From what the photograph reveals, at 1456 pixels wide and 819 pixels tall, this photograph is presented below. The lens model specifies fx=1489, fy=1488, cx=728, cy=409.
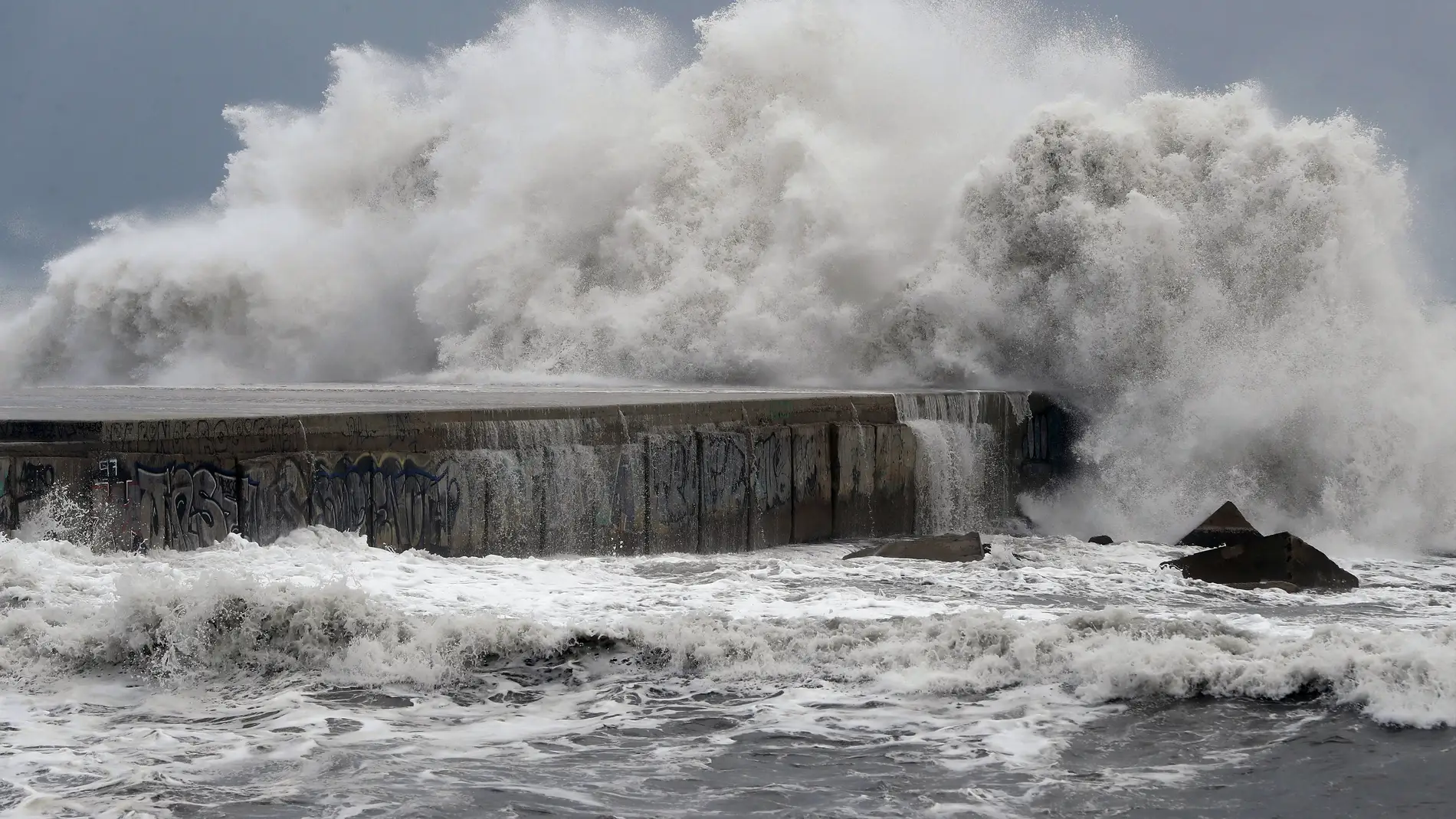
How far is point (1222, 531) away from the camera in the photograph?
11492mm

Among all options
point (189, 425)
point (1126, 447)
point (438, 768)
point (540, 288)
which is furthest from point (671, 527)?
point (540, 288)

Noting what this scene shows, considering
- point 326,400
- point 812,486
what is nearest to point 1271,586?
point 812,486

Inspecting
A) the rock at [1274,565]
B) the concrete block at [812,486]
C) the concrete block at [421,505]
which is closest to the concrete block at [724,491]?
the concrete block at [812,486]

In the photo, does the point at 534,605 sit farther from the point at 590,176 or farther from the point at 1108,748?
the point at 590,176

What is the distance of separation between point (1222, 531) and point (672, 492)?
441 centimetres

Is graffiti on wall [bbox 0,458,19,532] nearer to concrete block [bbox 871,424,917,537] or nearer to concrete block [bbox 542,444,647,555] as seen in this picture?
concrete block [bbox 542,444,647,555]

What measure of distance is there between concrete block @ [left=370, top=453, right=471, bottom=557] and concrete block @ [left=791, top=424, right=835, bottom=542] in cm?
302

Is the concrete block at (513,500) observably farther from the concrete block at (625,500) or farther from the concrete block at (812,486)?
the concrete block at (812,486)

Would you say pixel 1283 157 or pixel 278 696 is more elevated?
pixel 1283 157

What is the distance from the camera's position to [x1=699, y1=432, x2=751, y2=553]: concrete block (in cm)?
1043

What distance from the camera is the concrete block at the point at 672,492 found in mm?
10039

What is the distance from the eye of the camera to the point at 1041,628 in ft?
22.7

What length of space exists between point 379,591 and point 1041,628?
129 inches

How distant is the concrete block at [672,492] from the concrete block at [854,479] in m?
1.57
